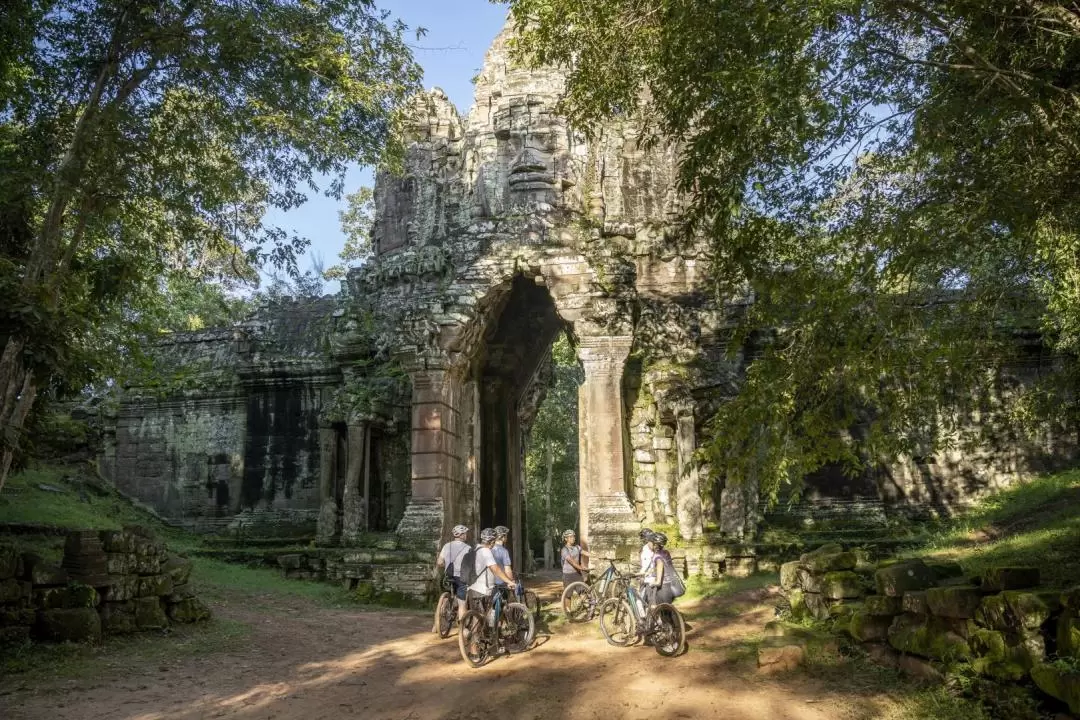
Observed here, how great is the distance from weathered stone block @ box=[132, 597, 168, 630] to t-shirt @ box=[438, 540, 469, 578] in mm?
3408

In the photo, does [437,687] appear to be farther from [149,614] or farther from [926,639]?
[926,639]

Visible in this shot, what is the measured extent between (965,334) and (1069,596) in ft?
10.0

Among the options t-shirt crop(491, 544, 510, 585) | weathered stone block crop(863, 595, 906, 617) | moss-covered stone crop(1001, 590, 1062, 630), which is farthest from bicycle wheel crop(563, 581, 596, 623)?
moss-covered stone crop(1001, 590, 1062, 630)

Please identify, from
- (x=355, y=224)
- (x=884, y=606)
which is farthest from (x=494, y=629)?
(x=355, y=224)

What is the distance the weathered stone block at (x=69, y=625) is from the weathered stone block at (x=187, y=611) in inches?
56.9

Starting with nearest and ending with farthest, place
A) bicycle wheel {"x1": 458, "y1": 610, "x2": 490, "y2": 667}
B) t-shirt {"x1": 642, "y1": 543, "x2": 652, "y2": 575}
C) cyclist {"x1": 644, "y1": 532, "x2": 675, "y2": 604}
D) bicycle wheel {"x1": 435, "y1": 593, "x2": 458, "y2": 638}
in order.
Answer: bicycle wheel {"x1": 458, "y1": 610, "x2": 490, "y2": 667}
cyclist {"x1": 644, "y1": 532, "x2": 675, "y2": 604}
t-shirt {"x1": 642, "y1": 543, "x2": 652, "y2": 575}
bicycle wheel {"x1": 435, "y1": 593, "x2": 458, "y2": 638}

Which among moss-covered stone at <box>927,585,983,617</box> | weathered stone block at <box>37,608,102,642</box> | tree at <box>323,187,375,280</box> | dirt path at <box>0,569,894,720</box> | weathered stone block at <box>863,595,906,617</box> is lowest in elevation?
dirt path at <box>0,569,894,720</box>

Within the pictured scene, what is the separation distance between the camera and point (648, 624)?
884cm

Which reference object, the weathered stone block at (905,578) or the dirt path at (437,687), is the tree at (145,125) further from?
the weathered stone block at (905,578)

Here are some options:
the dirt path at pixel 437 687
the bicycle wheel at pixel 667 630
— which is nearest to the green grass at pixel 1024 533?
the dirt path at pixel 437 687

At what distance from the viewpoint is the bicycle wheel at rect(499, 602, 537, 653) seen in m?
9.18

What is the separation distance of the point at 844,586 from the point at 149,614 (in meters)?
7.88

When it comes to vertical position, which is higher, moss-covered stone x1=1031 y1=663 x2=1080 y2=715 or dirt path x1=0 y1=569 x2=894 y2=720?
moss-covered stone x1=1031 y1=663 x2=1080 y2=715

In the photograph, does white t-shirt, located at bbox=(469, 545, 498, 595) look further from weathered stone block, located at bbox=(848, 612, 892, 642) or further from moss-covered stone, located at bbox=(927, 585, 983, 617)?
moss-covered stone, located at bbox=(927, 585, 983, 617)
